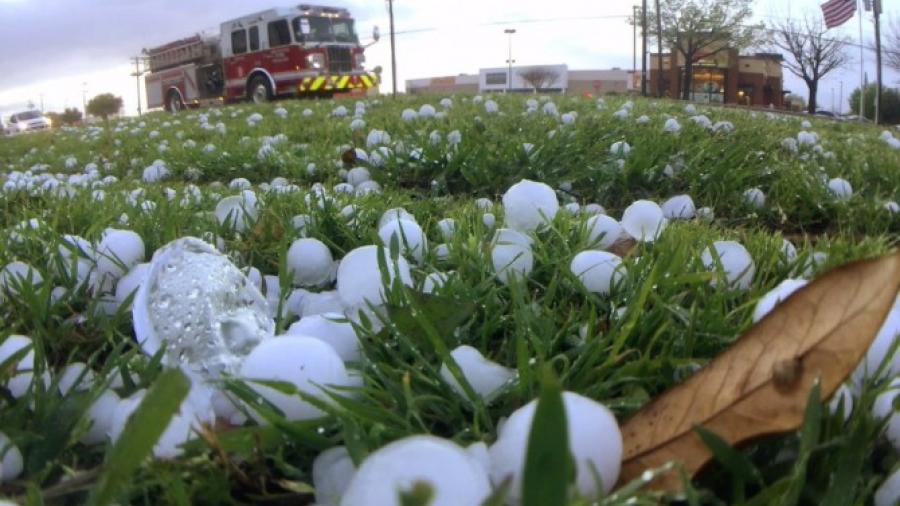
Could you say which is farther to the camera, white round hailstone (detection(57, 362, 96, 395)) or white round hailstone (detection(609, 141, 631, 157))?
white round hailstone (detection(609, 141, 631, 157))

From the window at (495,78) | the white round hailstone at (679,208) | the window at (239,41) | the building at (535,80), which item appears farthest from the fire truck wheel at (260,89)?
the window at (495,78)

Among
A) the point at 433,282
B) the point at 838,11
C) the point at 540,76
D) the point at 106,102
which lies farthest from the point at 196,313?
the point at 540,76

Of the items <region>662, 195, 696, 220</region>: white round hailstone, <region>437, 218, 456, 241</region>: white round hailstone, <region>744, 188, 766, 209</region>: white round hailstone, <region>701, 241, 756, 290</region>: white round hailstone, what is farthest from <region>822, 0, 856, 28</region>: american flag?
<region>701, 241, 756, 290</region>: white round hailstone

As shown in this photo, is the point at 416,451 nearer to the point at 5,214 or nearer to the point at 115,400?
the point at 115,400

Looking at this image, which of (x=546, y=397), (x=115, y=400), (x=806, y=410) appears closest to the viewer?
(x=546, y=397)

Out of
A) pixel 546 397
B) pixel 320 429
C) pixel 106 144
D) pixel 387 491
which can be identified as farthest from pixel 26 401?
pixel 106 144

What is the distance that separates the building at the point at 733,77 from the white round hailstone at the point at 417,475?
142ft

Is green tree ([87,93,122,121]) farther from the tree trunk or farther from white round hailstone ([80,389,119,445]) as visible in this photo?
white round hailstone ([80,389,119,445])

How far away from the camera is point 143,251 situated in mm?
1539

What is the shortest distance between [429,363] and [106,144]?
18.7 ft

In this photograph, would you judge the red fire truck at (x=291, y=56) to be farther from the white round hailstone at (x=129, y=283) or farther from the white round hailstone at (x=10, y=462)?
the white round hailstone at (x=10, y=462)

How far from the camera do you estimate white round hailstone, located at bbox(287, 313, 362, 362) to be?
3.56ft

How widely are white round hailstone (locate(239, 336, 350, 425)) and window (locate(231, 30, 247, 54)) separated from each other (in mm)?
18119

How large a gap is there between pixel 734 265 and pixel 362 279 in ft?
2.06
